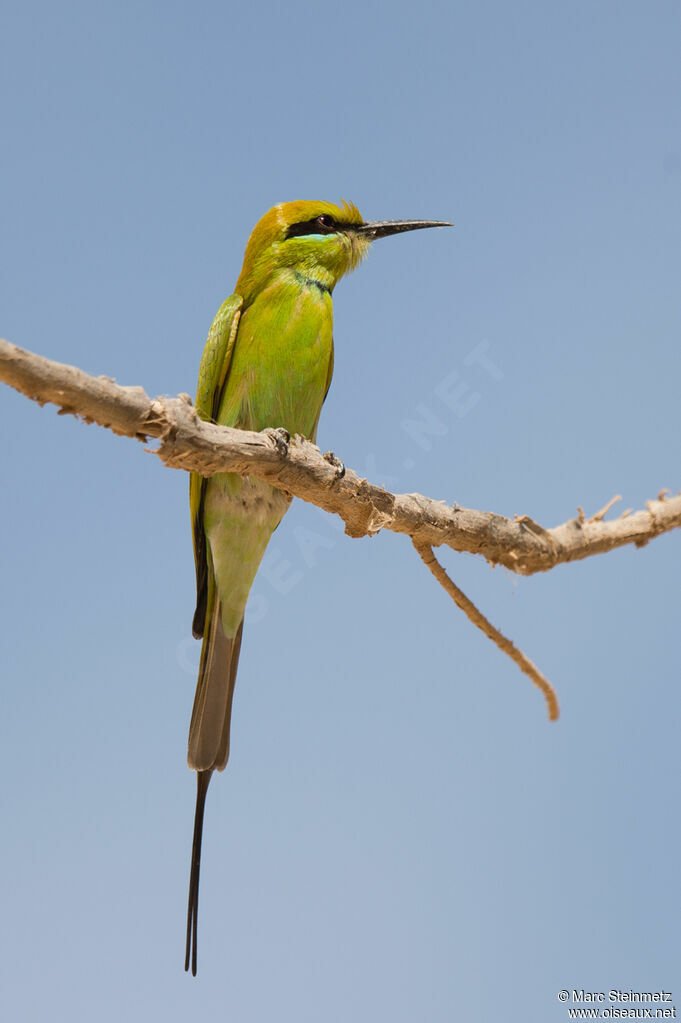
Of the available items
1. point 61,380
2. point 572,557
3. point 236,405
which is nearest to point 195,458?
point 61,380

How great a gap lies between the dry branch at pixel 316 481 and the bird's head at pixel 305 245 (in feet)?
2.50

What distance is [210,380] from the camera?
7.64 ft

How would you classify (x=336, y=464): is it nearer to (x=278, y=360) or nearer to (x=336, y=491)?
(x=336, y=491)

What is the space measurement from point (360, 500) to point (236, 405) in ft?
1.92

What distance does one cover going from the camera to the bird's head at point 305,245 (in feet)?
7.94

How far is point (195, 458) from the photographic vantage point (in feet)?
5.17

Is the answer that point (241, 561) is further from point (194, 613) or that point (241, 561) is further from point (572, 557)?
point (572, 557)

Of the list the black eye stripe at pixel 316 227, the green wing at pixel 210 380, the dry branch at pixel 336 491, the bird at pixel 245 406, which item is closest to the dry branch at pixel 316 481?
the dry branch at pixel 336 491

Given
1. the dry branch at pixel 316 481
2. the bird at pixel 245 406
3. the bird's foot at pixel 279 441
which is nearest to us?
the dry branch at pixel 316 481

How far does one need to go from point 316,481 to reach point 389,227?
4.02ft

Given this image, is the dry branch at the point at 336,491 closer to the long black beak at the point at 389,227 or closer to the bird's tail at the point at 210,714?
the bird's tail at the point at 210,714

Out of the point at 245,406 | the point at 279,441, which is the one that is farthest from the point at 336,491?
the point at 245,406

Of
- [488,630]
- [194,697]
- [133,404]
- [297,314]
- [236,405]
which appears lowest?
Answer: [194,697]

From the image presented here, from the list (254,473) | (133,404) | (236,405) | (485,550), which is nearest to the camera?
(133,404)
